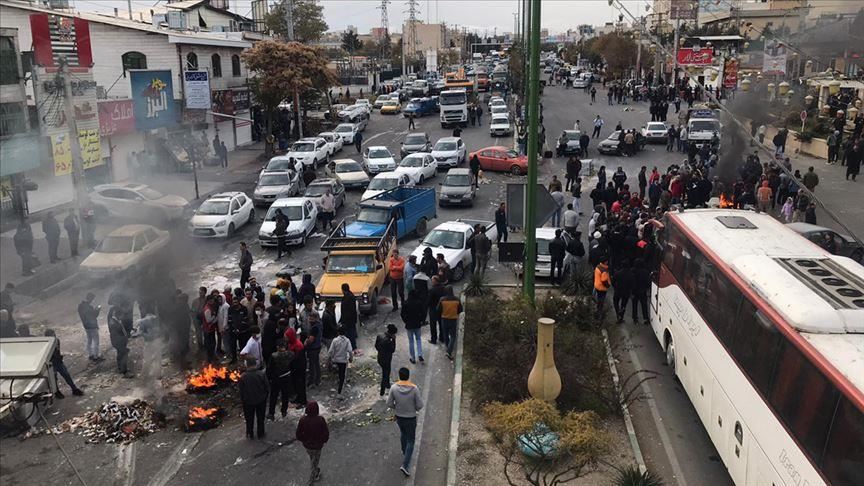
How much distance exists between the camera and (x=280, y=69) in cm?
4159

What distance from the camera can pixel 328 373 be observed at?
510 inches

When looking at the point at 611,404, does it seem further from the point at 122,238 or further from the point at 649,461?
the point at 122,238

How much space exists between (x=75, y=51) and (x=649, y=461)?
56.1 feet

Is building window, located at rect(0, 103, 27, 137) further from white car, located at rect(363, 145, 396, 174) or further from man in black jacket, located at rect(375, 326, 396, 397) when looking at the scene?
white car, located at rect(363, 145, 396, 174)

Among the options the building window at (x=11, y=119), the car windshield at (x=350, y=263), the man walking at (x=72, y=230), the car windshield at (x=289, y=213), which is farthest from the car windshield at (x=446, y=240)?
the building window at (x=11, y=119)

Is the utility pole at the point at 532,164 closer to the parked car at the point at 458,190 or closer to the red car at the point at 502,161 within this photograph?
the parked car at the point at 458,190

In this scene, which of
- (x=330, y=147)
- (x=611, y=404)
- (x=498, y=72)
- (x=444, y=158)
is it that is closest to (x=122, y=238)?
(x=611, y=404)

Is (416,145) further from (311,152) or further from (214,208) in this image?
(214,208)

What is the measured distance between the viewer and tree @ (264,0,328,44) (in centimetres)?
6300

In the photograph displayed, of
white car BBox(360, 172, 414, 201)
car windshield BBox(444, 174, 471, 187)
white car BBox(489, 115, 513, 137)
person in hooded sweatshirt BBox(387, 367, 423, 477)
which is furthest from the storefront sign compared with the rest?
person in hooded sweatshirt BBox(387, 367, 423, 477)

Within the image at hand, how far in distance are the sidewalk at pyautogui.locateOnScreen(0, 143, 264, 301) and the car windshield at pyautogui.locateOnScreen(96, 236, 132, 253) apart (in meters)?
1.31

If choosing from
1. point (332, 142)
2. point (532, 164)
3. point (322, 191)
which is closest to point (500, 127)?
point (332, 142)

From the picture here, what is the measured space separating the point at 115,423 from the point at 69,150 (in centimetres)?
887

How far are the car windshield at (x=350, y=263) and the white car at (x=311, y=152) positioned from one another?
1915 cm
